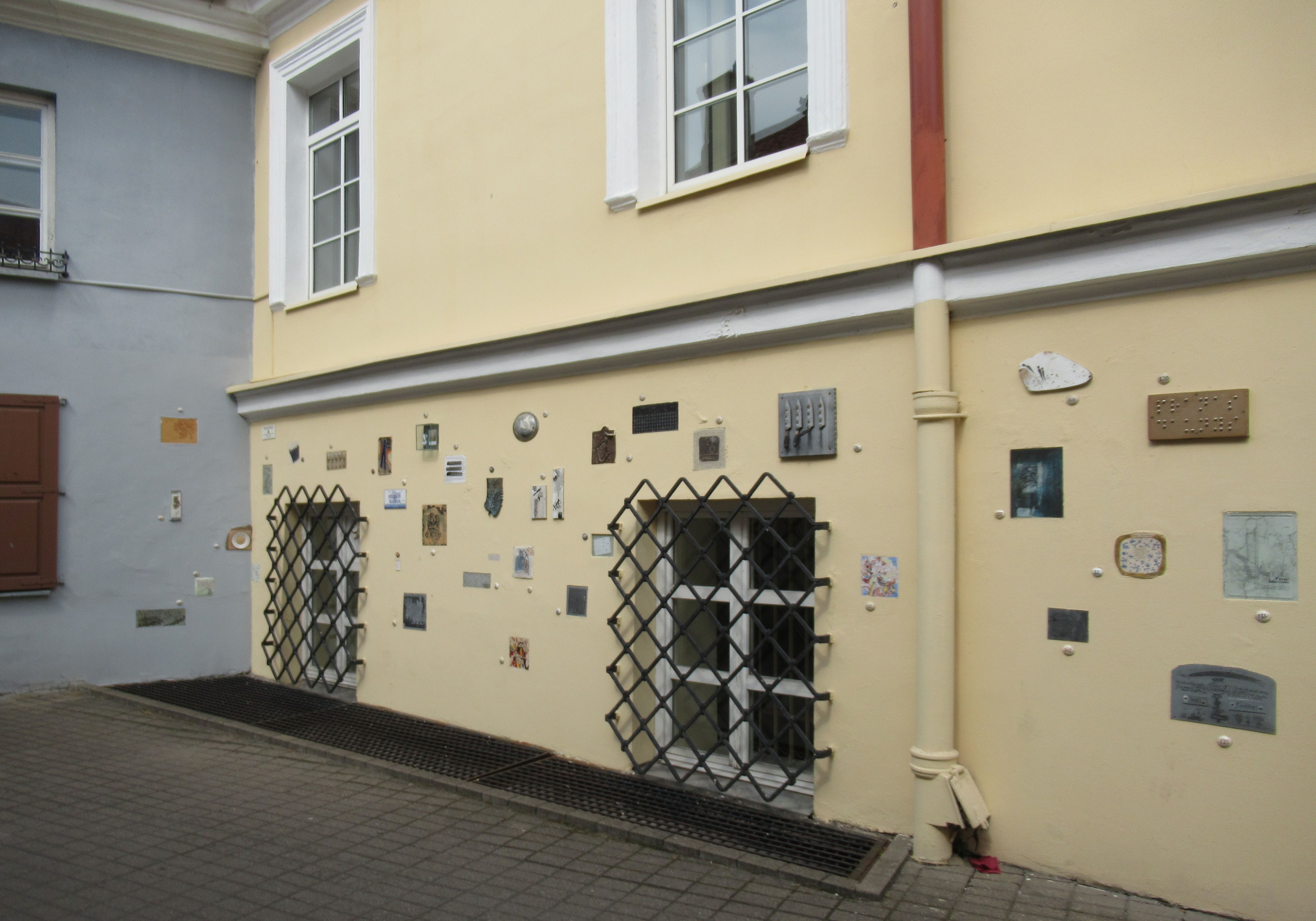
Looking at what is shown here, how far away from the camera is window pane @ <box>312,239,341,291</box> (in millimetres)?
8203

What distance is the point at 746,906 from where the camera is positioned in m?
3.69

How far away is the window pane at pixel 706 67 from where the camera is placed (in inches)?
211

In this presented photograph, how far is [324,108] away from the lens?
844 centimetres

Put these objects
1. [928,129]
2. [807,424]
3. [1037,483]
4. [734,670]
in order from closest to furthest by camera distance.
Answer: [1037,483]
[928,129]
[807,424]
[734,670]

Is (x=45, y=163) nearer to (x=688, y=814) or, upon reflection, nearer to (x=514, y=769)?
(x=514, y=769)

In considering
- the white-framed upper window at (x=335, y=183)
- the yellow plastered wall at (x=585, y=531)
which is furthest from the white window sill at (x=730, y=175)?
the white-framed upper window at (x=335, y=183)

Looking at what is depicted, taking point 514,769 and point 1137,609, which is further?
point 514,769

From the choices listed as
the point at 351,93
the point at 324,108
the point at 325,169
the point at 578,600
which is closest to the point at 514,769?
the point at 578,600

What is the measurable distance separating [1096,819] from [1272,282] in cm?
211

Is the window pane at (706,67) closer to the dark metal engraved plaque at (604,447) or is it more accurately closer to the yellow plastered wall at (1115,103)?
the yellow plastered wall at (1115,103)

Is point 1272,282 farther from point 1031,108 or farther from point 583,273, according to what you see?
point 583,273

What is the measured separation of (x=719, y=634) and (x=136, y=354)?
585 centimetres

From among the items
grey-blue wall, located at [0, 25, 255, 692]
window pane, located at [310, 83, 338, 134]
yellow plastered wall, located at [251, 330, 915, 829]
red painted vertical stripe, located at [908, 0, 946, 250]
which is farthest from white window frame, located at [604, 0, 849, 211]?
grey-blue wall, located at [0, 25, 255, 692]

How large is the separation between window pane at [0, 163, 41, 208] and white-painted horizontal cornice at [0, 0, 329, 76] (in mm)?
1130
